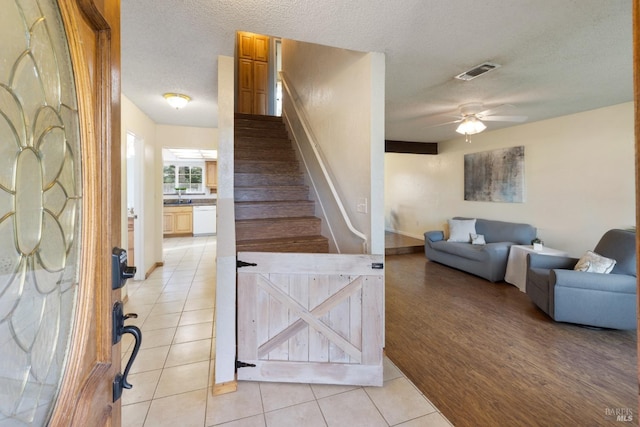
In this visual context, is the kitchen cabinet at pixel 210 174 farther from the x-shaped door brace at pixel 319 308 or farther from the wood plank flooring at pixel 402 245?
the x-shaped door brace at pixel 319 308

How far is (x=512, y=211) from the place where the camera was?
16.1ft

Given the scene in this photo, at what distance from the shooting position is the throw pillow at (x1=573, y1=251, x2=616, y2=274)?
2.89 metres

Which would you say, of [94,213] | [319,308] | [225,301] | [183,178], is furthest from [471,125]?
[183,178]

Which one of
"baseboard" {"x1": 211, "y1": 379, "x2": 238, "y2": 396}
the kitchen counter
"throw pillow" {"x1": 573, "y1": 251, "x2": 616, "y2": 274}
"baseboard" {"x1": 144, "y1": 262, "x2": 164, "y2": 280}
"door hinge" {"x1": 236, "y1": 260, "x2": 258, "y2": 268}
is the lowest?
"baseboard" {"x1": 211, "y1": 379, "x2": 238, "y2": 396}

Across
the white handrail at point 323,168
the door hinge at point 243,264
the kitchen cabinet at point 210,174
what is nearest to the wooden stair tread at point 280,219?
the white handrail at point 323,168

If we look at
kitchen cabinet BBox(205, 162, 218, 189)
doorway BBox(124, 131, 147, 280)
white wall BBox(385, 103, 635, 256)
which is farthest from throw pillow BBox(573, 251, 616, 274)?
kitchen cabinet BBox(205, 162, 218, 189)

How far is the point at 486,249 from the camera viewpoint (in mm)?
4242

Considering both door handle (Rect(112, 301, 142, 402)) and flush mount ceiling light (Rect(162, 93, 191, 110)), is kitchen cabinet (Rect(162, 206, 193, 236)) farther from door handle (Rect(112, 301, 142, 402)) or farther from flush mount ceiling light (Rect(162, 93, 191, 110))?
door handle (Rect(112, 301, 142, 402))

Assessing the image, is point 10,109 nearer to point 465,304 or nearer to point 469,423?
point 469,423

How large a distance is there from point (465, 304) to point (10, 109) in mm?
3962

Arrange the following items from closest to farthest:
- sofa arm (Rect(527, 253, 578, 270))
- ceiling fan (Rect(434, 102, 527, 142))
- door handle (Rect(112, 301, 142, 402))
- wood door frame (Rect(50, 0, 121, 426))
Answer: wood door frame (Rect(50, 0, 121, 426)) → door handle (Rect(112, 301, 142, 402)) → sofa arm (Rect(527, 253, 578, 270)) → ceiling fan (Rect(434, 102, 527, 142))

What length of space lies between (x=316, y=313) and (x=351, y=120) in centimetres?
166

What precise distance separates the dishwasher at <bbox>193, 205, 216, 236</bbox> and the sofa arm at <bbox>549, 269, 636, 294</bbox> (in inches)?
301

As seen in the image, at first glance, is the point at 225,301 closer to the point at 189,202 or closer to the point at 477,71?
the point at 477,71
